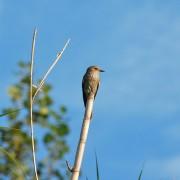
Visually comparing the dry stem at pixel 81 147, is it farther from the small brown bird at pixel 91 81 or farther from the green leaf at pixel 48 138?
the green leaf at pixel 48 138

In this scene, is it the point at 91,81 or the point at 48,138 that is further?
the point at 48,138

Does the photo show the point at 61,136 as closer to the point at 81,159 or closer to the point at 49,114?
the point at 49,114

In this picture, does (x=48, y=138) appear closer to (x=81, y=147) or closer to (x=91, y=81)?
(x=91, y=81)

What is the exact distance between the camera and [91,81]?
5535mm

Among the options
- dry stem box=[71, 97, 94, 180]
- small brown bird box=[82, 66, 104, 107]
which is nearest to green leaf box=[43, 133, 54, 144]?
small brown bird box=[82, 66, 104, 107]

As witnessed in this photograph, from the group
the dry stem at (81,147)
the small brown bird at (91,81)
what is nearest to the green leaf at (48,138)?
the small brown bird at (91,81)

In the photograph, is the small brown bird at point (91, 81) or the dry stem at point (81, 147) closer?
the dry stem at point (81, 147)

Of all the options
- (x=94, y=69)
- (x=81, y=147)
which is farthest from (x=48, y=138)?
(x=81, y=147)

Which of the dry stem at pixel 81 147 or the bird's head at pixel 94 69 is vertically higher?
the bird's head at pixel 94 69

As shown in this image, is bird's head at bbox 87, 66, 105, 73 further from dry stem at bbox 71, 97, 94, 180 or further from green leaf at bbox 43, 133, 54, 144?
green leaf at bbox 43, 133, 54, 144

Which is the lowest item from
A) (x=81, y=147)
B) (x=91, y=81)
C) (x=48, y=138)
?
(x=81, y=147)

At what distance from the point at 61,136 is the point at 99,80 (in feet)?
35.7

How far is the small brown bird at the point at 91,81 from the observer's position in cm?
550

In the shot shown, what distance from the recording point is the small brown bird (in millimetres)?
5500
